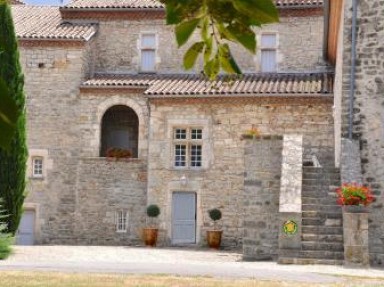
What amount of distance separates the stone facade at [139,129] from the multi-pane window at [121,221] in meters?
0.10

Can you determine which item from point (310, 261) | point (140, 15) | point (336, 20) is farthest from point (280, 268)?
point (140, 15)

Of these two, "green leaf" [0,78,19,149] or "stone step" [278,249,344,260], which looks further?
"stone step" [278,249,344,260]

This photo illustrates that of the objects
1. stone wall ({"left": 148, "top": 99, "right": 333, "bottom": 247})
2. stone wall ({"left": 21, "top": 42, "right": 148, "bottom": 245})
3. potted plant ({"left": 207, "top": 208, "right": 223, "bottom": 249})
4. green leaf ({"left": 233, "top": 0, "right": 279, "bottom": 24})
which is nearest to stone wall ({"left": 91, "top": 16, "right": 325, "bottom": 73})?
stone wall ({"left": 21, "top": 42, "right": 148, "bottom": 245})

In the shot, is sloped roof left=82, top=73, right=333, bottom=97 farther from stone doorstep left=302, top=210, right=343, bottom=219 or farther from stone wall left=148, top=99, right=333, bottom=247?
stone doorstep left=302, top=210, right=343, bottom=219

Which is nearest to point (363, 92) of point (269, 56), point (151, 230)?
point (151, 230)

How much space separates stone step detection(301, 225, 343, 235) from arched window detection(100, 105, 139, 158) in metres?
10.7

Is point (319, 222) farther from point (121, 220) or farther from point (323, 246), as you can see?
point (121, 220)

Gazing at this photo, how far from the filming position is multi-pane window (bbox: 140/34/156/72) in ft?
77.2

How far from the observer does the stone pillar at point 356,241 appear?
12.2m

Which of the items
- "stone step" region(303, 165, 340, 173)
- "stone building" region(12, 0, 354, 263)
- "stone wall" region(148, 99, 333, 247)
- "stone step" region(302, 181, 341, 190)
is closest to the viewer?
"stone step" region(302, 181, 341, 190)

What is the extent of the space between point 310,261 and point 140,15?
13.6 m

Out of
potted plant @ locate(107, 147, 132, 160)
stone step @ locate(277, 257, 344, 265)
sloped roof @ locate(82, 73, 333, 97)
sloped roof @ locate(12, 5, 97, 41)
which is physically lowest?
stone step @ locate(277, 257, 344, 265)

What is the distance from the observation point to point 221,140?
2033 centimetres

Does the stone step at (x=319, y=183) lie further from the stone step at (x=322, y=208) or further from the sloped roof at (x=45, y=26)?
the sloped roof at (x=45, y=26)
